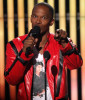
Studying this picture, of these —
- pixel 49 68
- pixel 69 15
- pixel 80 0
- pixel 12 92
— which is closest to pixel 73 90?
pixel 12 92

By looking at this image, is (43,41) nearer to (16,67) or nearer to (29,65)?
(29,65)

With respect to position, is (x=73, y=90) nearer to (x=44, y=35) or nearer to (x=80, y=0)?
(x=80, y=0)

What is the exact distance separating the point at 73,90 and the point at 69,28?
2.74ft

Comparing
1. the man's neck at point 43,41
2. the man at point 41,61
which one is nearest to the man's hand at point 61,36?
the man at point 41,61

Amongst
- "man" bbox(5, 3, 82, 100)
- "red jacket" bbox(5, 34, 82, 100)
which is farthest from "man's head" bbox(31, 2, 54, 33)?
"red jacket" bbox(5, 34, 82, 100)

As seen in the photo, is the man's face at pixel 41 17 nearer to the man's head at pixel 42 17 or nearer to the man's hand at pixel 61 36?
the man's head at pixel 42 17

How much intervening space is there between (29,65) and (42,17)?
0.38m

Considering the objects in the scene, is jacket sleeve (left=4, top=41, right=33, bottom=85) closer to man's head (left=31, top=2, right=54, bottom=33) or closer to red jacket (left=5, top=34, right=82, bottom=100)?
red jacket (left=5, top=34, right=82, bottom=100)

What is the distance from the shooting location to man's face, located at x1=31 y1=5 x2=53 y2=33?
159 centimetres

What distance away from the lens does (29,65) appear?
1.62 meters

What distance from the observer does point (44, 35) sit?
1.72 m

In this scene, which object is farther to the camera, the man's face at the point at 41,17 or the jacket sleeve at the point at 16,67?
the man's face at the point at 41,17

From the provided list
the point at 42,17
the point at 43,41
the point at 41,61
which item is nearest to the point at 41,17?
the point at 42,17

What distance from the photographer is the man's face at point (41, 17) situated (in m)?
1.59
